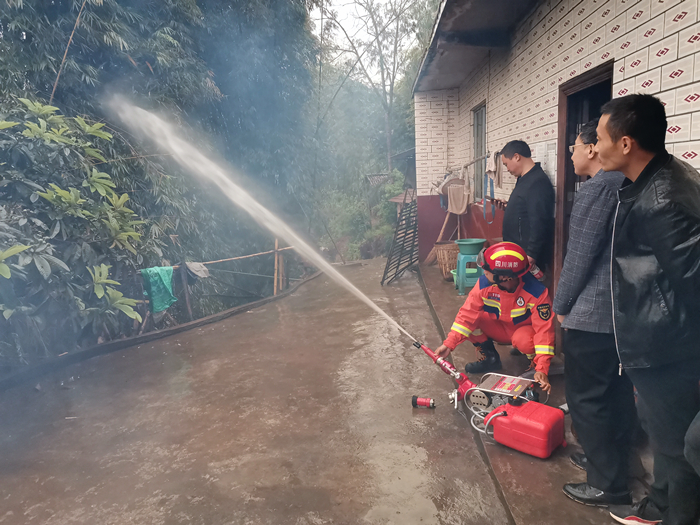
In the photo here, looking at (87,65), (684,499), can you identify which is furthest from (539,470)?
(87,65)

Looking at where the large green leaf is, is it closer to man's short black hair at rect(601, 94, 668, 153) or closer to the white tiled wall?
man's short black hair at rect(601, 94, 668, 153)

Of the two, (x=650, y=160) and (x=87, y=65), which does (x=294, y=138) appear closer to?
(x=87, y=65)

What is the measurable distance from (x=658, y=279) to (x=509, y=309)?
77.6 inches

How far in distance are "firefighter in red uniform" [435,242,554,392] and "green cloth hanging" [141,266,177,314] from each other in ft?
14.0

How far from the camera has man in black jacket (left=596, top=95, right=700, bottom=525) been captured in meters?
1.78

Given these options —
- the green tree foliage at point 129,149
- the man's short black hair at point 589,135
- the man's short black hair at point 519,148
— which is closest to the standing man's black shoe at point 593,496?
the man's short black hair at point 589,135

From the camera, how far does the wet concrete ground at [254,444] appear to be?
9.11ft

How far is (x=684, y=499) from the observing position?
1.95 m

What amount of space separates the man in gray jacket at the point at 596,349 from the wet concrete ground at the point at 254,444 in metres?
0.23

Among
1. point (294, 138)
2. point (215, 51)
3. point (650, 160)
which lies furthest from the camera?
point (294, 138)

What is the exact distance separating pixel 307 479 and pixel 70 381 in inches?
134

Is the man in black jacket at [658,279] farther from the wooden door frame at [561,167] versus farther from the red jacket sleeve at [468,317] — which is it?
the wooden door frame at [561,167]

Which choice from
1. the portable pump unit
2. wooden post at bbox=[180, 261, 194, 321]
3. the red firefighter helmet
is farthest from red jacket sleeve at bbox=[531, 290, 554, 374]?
wooden post at bbox=[180, 261, 194, 321]

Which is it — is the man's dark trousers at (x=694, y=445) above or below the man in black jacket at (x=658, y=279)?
below
